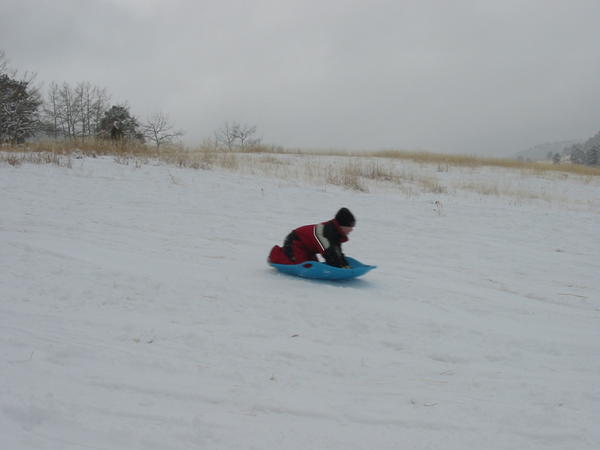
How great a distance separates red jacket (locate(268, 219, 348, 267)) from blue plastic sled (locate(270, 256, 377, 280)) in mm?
97

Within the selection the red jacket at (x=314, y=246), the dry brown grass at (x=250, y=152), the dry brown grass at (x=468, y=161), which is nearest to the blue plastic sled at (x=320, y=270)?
the red jacket at (x=314, y=246)

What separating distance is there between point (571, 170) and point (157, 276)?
69.7 ft

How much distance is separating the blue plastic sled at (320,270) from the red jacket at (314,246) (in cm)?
10

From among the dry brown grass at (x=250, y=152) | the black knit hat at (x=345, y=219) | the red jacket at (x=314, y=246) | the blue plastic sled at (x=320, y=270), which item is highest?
the dry brown grass at (x=250, y=152)

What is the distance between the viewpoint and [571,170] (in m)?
19.2

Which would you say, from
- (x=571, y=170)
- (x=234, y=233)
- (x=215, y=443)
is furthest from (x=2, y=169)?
A: (x=571, y=170)

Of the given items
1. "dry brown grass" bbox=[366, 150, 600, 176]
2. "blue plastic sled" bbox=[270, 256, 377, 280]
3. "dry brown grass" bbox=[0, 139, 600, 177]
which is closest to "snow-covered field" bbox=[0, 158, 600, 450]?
"blue plastic sled" bbox=[270, 256, 377, 280]

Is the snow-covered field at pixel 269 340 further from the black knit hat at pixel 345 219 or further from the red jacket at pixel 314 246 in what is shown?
the black knit hat at pixel 345 219

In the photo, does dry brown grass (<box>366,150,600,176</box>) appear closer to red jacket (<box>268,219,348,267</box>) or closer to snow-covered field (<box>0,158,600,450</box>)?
snow-covered field (<box>0,158,600,450</box>)

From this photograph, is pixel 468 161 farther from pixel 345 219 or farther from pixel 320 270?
pixel 320 270

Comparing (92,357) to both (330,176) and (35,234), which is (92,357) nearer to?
(35,234)

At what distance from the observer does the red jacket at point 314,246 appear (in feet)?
13.9

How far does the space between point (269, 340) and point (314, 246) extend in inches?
63.3

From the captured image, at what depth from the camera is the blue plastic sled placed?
4098 mm
